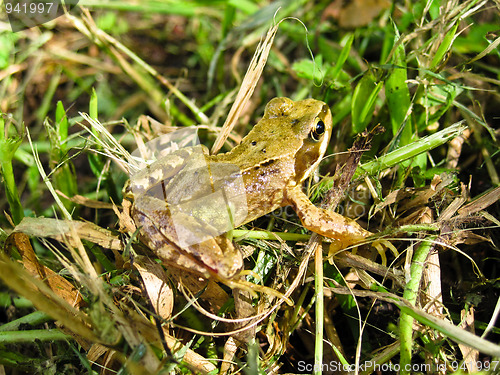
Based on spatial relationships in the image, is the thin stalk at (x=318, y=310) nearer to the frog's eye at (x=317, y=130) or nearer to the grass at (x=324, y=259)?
the grass at (x=324, y=259)

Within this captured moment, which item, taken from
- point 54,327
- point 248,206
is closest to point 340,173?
point 248,206

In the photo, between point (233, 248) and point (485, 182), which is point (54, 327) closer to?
point (233, 248)

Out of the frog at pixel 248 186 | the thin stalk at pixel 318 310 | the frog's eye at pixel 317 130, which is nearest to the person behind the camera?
the thin stalk at pixel 318 310

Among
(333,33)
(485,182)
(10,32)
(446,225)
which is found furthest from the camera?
(333,33)

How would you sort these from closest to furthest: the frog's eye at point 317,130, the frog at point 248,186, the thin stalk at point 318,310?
the thin stalk at point 318,310 → the frog at point 248,186 → the frog's eye at point 317,130

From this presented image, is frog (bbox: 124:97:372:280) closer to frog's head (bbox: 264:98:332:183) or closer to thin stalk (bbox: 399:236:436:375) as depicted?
frog's head (bbox: 264:98:332:183)

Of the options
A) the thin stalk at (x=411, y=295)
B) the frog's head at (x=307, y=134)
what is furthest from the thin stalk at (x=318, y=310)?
the frog's head at (x=307, y=134)

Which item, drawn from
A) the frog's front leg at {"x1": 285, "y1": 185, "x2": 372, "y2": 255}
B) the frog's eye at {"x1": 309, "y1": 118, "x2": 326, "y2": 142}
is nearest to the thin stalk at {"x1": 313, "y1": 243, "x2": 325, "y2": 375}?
the frog's front leg at {"x1": 285, "y1": 185, "x2": 372, "y2": 255}
